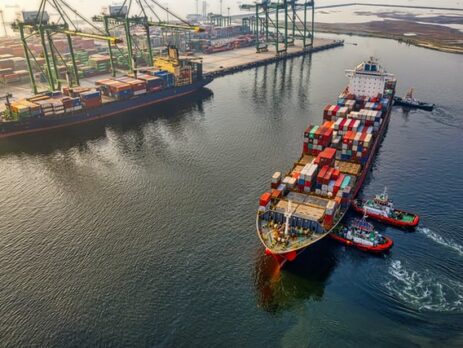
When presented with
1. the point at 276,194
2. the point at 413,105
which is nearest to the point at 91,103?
the point at 276,194

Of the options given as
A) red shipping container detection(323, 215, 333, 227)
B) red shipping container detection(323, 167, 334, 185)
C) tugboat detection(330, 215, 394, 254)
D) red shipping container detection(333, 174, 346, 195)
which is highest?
red shipping container detection(323, 167, 334, 185)

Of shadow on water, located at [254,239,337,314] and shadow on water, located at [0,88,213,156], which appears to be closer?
shadow on water, located at [254,239,337,314]

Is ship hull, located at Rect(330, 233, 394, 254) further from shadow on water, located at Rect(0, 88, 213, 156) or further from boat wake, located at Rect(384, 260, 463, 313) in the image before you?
shadow on water, located at Rect(0, 88, 213, 156)

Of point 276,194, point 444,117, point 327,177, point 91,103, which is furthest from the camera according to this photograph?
point 91,103

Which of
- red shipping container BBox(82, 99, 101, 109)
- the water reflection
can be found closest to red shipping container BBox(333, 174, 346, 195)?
the water reflection

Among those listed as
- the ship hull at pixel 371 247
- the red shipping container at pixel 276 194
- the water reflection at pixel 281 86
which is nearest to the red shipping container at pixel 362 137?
the ship hull at pixel 371 247

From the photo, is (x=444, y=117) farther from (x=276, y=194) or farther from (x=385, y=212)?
(x=276, y=194)

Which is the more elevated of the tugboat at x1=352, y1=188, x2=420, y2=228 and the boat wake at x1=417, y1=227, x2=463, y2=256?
the tugboat at x1=352, y1=188, x2=420, y2=228
